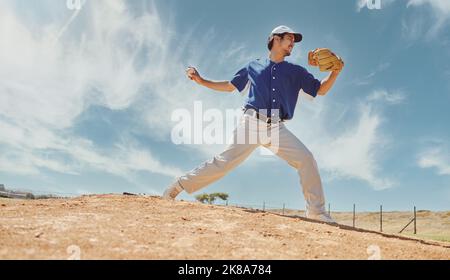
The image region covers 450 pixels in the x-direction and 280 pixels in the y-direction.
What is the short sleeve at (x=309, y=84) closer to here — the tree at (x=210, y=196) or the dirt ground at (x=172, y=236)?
the dirt ground at (x=172, y=236)

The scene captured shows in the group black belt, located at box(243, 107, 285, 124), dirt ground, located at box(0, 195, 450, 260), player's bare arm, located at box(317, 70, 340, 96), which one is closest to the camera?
dirt ground, located at box(0, 195, 450, 260)

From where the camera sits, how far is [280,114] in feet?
20.6

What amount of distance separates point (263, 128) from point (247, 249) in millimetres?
2736

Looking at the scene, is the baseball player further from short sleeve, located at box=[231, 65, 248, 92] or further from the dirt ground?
the dirt ground

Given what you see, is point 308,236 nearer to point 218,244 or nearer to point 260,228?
point 260,228

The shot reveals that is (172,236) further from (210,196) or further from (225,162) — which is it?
(210,196)

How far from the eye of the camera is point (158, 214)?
5.29 metres

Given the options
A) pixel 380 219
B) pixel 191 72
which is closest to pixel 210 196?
pixel 380 219

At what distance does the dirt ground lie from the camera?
11.6 ft

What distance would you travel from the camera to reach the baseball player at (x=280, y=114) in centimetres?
618

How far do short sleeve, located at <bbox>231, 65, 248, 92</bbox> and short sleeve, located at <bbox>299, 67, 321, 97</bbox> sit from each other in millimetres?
948

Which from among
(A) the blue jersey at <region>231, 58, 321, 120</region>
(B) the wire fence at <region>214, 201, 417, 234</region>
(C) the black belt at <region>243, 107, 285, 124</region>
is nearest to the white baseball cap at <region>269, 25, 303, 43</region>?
(A) the blue jersey at <region>231, 58, 321, 120</region>
